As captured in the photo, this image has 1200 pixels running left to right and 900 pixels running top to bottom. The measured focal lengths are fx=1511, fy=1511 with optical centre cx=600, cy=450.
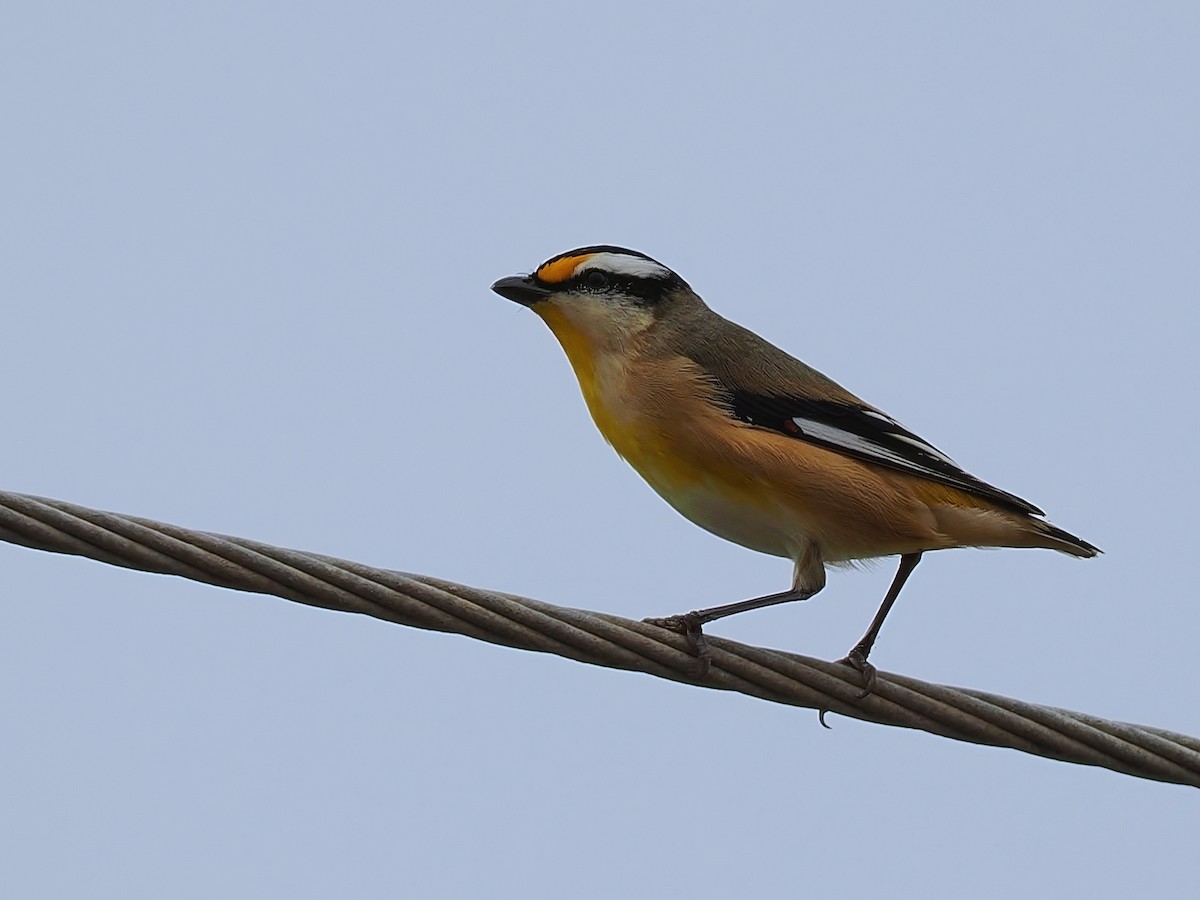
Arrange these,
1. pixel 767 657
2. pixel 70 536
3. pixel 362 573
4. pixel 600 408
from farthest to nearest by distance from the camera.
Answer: pixel 600 408
pixel 767 657
pixel 362 573
pixel 70 536

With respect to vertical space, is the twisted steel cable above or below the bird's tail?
below

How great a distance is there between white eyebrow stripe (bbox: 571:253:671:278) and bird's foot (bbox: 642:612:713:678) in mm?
2329

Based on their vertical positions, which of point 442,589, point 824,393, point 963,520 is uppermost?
point 824,393

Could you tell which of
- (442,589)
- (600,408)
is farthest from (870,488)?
(442,589)

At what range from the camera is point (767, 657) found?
5.20m

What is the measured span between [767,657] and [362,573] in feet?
5.10

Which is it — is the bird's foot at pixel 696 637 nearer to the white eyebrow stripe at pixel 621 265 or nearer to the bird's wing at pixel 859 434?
the bird's wing at pixel 859 434

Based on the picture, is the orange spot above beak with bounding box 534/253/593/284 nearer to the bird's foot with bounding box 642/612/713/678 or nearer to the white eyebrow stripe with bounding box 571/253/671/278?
the white eyebrow stripe with bounding box 571/253/671/278

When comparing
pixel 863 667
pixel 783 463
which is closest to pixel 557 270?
pixel 783 463

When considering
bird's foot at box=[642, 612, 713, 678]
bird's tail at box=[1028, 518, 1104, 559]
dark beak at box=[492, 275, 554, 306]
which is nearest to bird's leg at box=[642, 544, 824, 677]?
bird's foot at box=[642, 612, 713, 678]

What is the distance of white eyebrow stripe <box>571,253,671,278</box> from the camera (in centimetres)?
729

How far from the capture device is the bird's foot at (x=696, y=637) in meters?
4.98

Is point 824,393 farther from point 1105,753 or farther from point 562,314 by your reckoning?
point 1105,753

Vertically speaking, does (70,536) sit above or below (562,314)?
below
